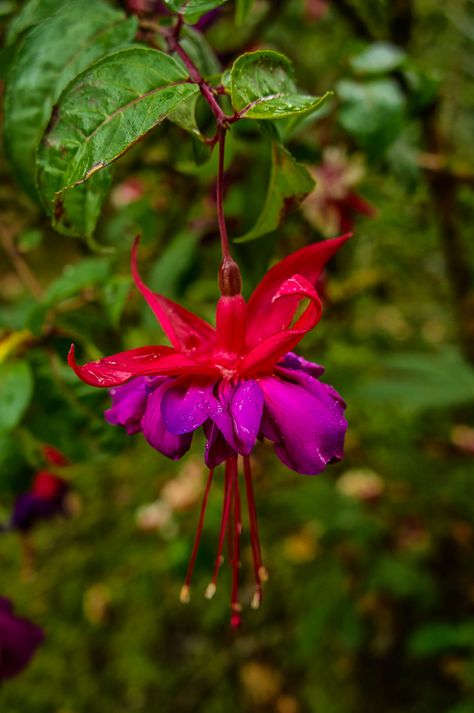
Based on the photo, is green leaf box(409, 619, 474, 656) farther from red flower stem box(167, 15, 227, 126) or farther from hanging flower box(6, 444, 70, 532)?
red flower stem box(167, 15, 227, 126)

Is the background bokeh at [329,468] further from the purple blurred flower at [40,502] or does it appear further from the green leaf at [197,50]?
the green leaf at [197,50]

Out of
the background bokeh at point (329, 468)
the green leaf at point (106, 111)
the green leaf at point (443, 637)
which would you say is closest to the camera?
the green leaf at point (106, 111)

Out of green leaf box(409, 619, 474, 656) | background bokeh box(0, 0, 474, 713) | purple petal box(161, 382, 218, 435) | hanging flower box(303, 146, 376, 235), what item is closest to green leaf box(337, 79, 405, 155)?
background bokeh box(0, 0, 474, 713)

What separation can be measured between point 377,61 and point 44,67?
1.18 feet

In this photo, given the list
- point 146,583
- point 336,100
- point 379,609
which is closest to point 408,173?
point 336,100

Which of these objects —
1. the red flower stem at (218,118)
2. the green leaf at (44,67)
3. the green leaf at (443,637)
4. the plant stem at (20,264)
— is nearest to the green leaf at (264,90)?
the red flower stem at (218,118)

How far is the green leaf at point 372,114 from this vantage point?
568 mm

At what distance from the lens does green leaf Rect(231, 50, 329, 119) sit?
289 millimetres

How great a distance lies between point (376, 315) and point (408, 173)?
109cm

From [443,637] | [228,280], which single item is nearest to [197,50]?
[228,280]

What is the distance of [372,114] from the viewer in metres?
0.57

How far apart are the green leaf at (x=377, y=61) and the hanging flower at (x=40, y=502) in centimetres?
58

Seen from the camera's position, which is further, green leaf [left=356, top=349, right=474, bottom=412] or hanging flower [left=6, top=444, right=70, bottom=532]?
green leaf [left=356, top=349, right=474, bottom=412]

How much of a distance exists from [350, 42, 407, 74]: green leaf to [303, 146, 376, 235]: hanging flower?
5.9 inches
